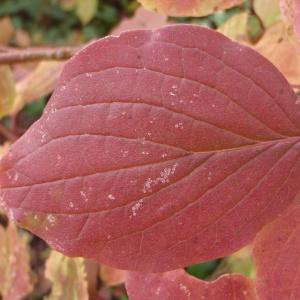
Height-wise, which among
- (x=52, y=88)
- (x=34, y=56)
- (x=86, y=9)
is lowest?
(x=86, y=9)

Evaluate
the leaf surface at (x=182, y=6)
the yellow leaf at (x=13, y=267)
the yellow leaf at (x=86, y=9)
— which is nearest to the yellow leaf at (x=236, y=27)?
the leaf surface at (x=182, y=6)

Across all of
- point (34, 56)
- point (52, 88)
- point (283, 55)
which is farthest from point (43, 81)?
point (283, 55)

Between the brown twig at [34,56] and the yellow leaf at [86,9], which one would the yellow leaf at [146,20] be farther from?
the yellow leaf at [86,9]

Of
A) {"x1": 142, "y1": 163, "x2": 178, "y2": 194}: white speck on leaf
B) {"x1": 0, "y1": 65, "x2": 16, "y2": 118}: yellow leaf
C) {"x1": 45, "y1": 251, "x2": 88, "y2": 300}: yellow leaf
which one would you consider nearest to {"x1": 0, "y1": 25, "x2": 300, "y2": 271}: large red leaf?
{"x1": 142, "y1": 163, "x2": 178, "y2": 194}: white speck on leaf

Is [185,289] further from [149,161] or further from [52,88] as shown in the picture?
[52,88]

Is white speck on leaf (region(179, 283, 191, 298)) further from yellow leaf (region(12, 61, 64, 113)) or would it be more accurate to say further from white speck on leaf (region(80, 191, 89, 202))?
yellow leaf (region(12, 61, 64, 113))

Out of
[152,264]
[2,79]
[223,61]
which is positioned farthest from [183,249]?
[2,79]

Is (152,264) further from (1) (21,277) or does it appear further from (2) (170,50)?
(1) (21,277)
